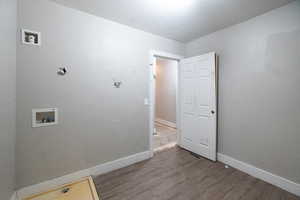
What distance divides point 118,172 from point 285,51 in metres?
3.10

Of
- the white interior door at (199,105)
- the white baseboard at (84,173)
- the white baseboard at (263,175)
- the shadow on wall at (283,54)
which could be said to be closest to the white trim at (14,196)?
the white baseboard at (84,173)

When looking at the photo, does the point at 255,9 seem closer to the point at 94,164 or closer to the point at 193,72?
the point at 193,72

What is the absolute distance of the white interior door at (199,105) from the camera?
Answer: 240 centimetres

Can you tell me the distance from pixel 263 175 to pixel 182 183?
4.16 ft

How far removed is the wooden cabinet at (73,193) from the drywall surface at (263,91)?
2327 millimetres

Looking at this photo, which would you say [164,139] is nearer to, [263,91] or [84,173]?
[84,173]

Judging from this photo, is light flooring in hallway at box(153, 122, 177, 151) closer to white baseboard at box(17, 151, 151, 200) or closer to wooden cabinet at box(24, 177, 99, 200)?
white baseboard at box(17, 151, 151, 200)

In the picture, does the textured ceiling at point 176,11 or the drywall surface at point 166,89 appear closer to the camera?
the textured ceiling at point 176,11

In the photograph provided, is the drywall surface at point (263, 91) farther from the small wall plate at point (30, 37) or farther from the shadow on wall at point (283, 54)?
the small wall plate at point (30, 37)

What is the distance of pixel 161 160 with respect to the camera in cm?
248

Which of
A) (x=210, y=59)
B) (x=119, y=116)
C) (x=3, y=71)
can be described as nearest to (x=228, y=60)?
(x=210, y=59)

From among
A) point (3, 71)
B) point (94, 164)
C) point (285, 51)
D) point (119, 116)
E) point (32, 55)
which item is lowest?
point (94, 164)

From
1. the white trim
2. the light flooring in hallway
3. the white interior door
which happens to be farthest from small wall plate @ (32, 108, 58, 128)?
the white interior door

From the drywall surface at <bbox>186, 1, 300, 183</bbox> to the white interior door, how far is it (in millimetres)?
208
